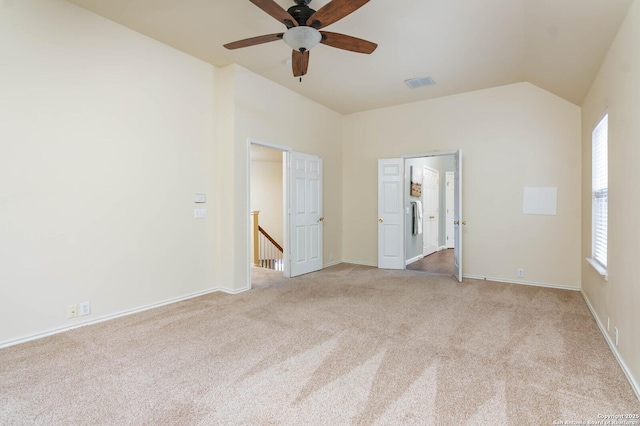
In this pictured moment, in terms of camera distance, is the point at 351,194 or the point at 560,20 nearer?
the point at 560,20

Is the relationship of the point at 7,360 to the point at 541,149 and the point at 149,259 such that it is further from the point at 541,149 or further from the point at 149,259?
the point at 541,149

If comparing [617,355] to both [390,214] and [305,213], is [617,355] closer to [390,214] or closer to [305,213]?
[390,214]

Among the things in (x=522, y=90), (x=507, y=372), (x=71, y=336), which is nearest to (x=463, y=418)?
(x=507, y=372)

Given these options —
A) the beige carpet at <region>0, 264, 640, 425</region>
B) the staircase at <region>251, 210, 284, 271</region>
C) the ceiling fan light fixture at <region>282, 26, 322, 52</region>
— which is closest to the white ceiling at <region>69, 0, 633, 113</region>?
the ceiling fan light fixture at <region>282, 26, 322, 52</region>

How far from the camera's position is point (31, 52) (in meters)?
2.80

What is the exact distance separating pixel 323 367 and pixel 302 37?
261cm

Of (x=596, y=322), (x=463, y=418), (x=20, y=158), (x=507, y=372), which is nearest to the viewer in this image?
(x=463, y=418)

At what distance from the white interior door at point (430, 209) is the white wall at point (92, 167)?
16.9 feet

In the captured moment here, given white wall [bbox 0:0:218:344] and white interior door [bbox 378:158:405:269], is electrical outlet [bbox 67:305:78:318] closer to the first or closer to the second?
white wall [bbox 0:0:218:344]

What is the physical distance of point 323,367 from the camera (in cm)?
237

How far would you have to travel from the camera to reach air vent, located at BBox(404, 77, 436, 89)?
4703 mm

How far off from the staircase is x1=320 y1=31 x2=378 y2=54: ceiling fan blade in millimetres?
4005

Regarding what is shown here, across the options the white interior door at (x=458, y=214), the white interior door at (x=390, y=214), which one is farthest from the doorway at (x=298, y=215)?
the white interior door at (x=458, y=214)

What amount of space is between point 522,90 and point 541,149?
921 mm
